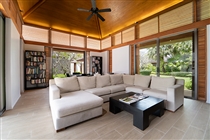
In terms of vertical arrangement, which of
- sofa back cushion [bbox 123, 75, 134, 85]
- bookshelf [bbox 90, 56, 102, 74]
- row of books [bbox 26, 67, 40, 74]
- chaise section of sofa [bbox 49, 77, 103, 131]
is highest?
bookshelf [bbox 90, 56, 102, 74]

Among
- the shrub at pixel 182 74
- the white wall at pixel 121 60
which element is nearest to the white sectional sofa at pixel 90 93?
the shrub at pixel 182 74

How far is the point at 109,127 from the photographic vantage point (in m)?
1.72

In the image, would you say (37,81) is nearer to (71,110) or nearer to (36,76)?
(36,76)

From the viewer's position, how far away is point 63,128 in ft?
5.45

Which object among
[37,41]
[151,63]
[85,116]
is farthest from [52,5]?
[151,63]

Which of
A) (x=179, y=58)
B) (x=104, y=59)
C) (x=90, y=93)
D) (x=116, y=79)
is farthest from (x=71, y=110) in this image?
(x=104, y=59)

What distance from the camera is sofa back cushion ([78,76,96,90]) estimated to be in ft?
10.1

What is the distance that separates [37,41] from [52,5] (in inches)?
80.4

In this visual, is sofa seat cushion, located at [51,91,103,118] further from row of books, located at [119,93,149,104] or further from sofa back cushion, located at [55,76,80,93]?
sofa back cushion, located at [55,76,80,93]

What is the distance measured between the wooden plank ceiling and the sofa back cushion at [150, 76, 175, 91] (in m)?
3.15

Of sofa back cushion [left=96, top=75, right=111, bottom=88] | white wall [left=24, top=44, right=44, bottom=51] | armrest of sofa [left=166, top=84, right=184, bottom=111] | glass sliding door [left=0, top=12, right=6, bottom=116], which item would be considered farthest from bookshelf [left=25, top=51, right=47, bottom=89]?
armrest of sofa [left=166, top=84, right=184, bottom=111]

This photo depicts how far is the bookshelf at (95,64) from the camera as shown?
22.9 ft

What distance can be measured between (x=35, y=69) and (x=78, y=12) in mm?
3831

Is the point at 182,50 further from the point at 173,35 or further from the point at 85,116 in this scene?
the point at 85,116
